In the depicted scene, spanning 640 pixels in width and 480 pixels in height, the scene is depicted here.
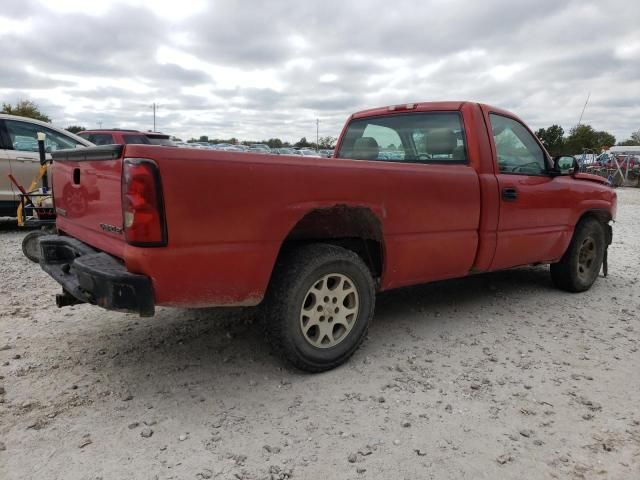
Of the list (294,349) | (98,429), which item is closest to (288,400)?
(294,349)

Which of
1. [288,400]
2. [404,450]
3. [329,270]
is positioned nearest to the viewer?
[404,450]

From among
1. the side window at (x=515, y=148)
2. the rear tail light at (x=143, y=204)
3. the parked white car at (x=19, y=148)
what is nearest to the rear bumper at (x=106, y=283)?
the rear tail light at (x=143, y=204)

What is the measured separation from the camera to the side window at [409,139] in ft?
13.6

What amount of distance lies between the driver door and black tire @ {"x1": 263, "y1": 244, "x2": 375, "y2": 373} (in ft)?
5.02

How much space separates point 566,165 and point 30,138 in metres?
7.53

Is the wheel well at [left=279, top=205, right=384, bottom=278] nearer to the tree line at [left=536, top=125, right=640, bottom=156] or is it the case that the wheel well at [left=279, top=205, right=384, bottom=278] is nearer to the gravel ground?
the gravel ground

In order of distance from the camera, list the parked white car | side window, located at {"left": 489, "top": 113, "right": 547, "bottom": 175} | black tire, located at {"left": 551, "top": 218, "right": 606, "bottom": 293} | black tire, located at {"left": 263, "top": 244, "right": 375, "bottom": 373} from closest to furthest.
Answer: black tire, located at {"left": 263, "top": 244, "right": 375, "bottom": 373}
side window, located at {"left": 489, "top": 113, "right": 547, "bottom": 175}
black tire, located at {"left": 551, "top": 218, "right": 606, "bottom": 293}
the parked white car

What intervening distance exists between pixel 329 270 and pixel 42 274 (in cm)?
380

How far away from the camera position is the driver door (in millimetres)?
4156

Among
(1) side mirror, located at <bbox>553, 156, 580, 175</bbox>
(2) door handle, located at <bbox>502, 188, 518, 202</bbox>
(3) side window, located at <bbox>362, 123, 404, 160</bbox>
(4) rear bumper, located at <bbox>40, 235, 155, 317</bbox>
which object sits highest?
(3) side window, located at <bbox>362, 123, 404, 160</bbox>

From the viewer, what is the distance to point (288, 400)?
9.28 feet

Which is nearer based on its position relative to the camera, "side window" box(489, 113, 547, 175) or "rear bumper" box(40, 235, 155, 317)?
"rear bumper" box(40, 235, 155, 317)

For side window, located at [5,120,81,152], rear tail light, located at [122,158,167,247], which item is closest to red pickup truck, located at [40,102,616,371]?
rear tail light, located at [122,158,167,247]

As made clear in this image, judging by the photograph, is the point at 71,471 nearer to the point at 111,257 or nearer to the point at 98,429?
the point at 98,429
